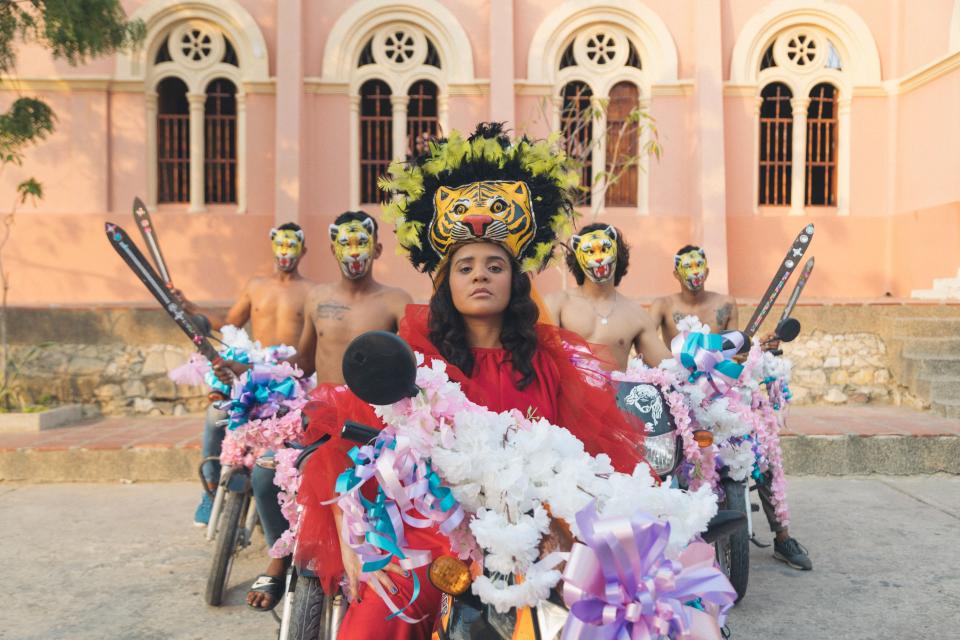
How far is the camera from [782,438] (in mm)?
7875

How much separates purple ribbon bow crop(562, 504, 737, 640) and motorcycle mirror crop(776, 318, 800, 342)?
335 cm

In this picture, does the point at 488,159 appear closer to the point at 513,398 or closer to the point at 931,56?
the point at 513,398

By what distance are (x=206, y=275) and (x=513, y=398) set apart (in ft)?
38.4

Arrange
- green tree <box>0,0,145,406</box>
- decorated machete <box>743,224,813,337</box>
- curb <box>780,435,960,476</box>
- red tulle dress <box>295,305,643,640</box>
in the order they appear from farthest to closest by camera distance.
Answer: green tree <box>0,0,145,406</box> < curb <box>780,435,960,476</box> < decorated machete <box>743,224,813,337</box> < red tulle dress <box>295,305,643,640</box>

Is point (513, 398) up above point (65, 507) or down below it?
above

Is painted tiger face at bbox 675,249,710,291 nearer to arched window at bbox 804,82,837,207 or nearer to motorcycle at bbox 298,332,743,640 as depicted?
motorcycle at bbox 298,332,743,640

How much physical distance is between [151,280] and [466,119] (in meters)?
A: 10.2

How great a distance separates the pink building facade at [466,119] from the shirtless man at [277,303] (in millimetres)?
7116

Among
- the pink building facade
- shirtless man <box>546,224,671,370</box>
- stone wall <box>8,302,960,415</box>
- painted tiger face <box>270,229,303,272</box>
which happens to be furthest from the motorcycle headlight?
the pink building facade

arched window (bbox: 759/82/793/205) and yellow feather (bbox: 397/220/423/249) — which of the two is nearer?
yellow feather (bbox: 397/220/423/249)

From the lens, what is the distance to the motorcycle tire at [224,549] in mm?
4664

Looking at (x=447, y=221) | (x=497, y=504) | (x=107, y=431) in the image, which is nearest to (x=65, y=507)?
(x=107, y=431)

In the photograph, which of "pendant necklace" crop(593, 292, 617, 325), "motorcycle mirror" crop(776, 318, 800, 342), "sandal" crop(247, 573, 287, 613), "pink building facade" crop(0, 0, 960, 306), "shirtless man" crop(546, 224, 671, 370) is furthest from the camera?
"pink building facade" crop(0, 0, 960, 306)

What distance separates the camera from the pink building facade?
43.5 ft
